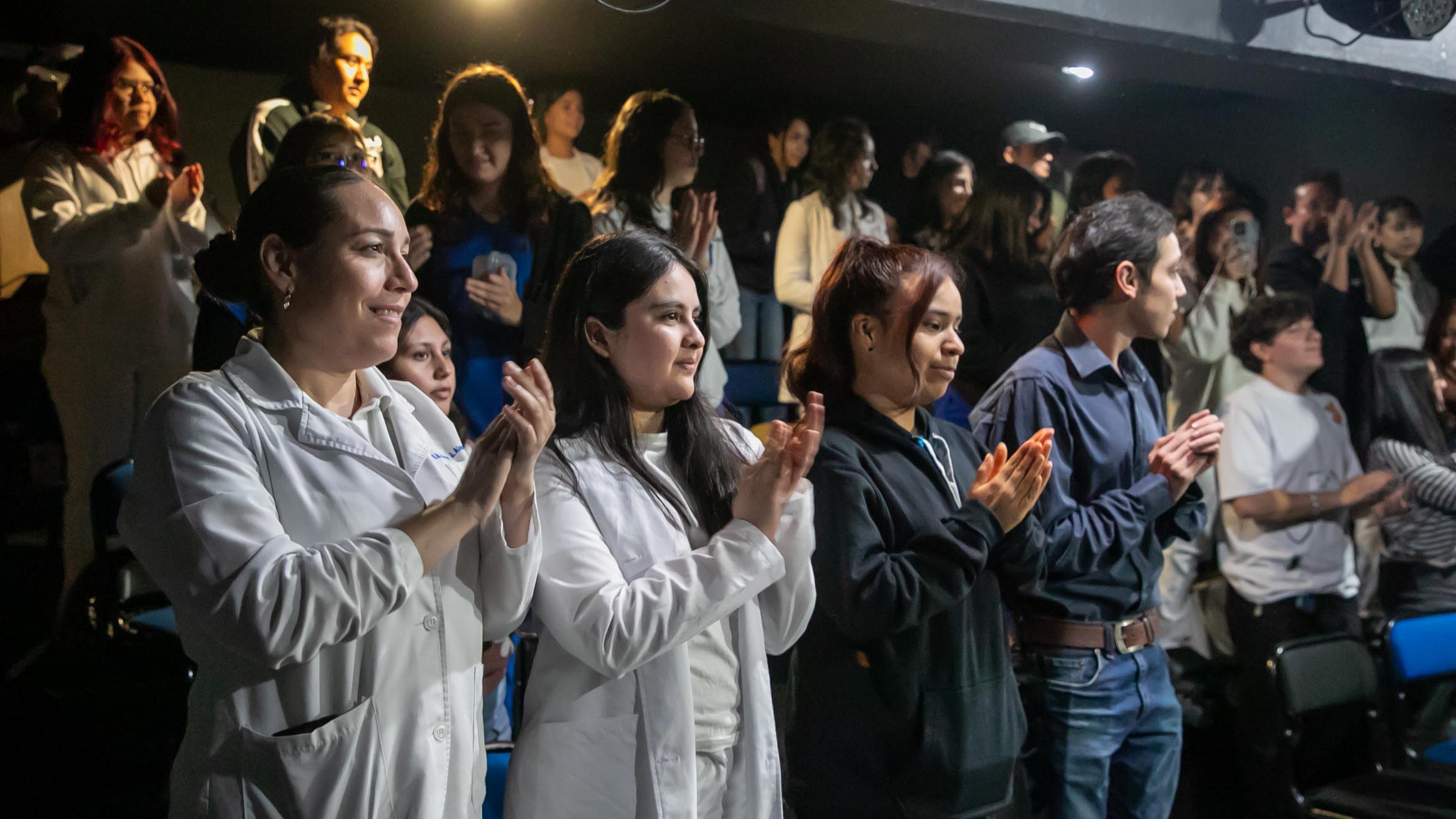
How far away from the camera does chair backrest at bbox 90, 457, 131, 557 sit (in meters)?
2.59

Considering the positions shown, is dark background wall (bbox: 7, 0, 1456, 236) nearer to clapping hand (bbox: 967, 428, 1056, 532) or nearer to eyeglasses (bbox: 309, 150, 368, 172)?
eyeglasses (bbox: 309, 150, 368, 172)

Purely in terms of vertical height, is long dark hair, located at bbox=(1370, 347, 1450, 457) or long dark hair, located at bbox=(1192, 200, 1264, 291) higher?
long dark hair, located at bbox=(1192, 200, 1264, 291)

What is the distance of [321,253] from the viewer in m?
1.52

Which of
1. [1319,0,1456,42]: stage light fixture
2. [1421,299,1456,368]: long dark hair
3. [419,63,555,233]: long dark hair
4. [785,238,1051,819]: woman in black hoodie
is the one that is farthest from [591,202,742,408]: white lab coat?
[1421,299,1456,368]: long dark hair

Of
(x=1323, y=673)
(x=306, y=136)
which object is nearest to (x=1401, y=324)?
(x=1323, y=673)

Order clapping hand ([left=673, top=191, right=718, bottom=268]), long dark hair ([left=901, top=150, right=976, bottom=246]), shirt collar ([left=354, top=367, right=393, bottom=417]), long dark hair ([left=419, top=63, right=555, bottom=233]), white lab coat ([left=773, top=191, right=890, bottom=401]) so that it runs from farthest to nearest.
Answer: long dark hair ([left=901, top=150, right=976, bottom=246]) < white lab coat ([left=773, top=191, right=890, bottom=401]) < clapping hand ([left=673, top=191, right=718, bottom=268]) < long dark hair ([left=419, top=63, right=555, bottom=233]) < shirt collar ([left=354, top=367, right=393, bottom=417])

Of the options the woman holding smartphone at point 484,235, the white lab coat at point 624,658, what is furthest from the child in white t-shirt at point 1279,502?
the white lab coat at point 624,658

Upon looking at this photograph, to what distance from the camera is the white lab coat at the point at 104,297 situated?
2564 mm

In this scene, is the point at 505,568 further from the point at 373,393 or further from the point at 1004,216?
the point at 1004,216

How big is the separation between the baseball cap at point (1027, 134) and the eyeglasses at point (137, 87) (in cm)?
249

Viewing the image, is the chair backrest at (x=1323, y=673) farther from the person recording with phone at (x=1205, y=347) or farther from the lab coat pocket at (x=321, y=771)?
the lab coat pocket at (x=321, y=771)

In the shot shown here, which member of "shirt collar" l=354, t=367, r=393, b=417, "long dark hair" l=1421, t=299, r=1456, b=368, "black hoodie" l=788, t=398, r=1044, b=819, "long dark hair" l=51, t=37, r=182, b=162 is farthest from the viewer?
"long dark hair" l=1421, t=299, r=1456, b=368

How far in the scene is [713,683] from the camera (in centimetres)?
176

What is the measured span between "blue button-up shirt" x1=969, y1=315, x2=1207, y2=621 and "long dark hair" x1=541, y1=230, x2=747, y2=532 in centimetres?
77
